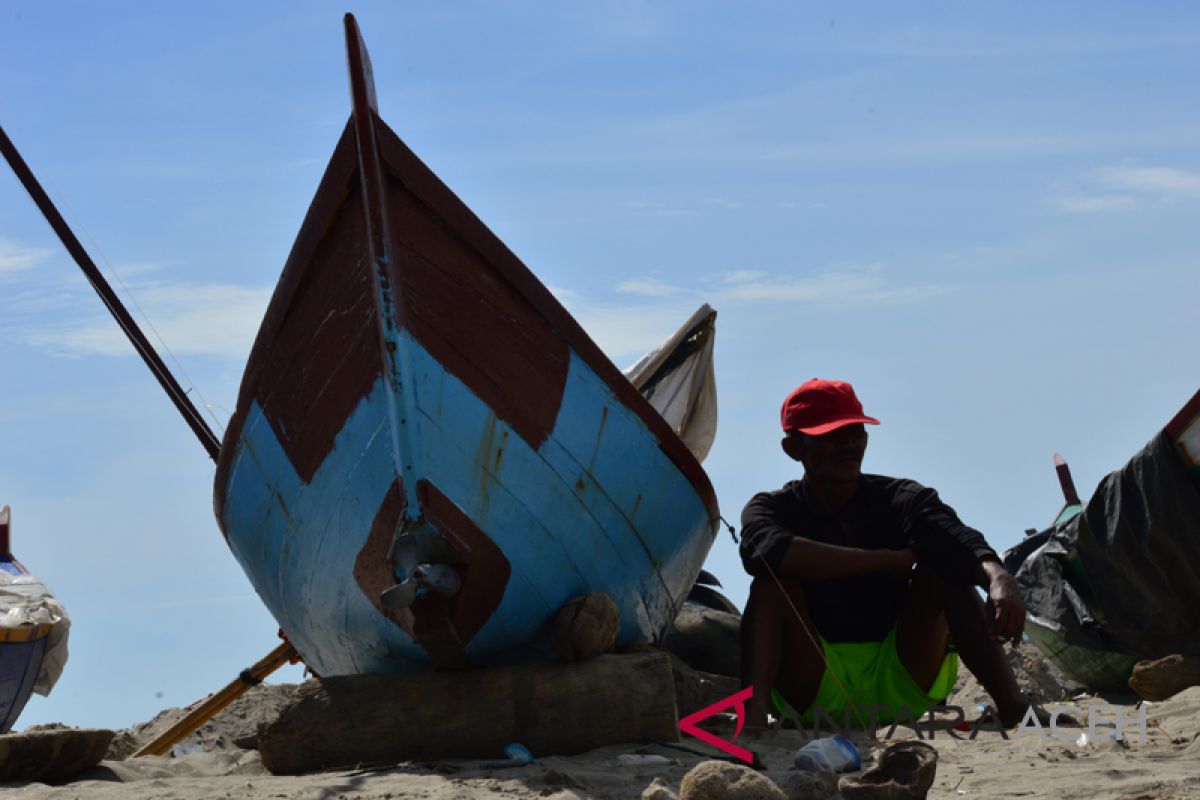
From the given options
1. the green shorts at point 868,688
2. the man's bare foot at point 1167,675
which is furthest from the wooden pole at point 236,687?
the man's bare foot at point 1167,675

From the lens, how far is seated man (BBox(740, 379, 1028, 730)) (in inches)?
186

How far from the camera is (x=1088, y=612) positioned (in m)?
6.40

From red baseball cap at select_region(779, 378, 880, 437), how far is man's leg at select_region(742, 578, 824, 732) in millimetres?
531

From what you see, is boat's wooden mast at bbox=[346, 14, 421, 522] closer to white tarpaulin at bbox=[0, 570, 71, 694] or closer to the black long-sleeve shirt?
the black long-sleeve shirt

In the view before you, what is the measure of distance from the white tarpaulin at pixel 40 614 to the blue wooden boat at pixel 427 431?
17.4 ft

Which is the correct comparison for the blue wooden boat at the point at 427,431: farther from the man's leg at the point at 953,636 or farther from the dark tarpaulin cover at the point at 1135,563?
the dark tarpaulin cover at the point at 1135,563

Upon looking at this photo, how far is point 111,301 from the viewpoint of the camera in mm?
8500

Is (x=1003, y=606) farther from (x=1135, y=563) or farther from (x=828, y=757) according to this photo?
(x=1135, y=563)

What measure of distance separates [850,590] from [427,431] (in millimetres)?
1552

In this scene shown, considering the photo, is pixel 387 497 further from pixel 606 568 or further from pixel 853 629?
pixel 853 629

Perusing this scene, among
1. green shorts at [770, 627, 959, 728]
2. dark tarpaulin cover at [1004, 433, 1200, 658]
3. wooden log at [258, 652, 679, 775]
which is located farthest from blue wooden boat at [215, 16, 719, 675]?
dark tarpaulin cover at [1004, 433, 1200, 658]

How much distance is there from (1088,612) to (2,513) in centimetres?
792

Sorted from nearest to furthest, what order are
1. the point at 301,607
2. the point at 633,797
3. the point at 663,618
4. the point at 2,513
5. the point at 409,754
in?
the point at 633,797 → the point at 409,754 → the point at 301,607 → the point at 663,618 → the point at 2,513

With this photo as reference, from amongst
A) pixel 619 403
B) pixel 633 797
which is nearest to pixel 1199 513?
pixel 619 403
